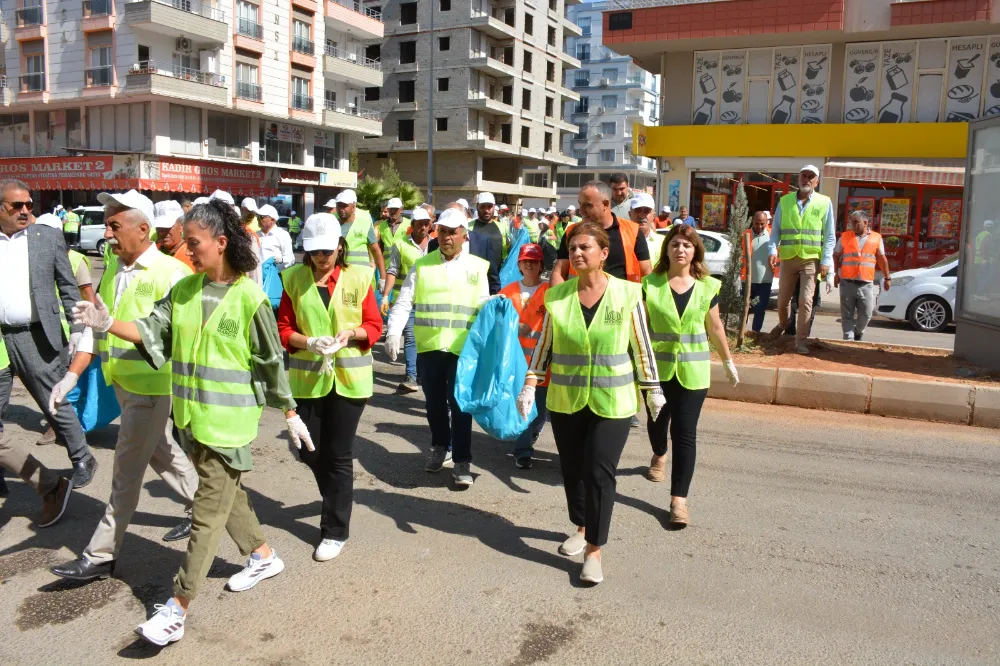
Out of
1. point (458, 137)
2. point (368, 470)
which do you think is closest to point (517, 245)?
point (368, 470)

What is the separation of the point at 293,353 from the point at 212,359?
0.89 meters

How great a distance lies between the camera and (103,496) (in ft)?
17.6

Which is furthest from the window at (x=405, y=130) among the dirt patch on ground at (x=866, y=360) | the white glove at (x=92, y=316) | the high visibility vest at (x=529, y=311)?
the white glove at (x=92, y=316)

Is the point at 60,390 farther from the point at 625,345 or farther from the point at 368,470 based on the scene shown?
the point at 625,345

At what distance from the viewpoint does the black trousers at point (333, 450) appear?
449 cm

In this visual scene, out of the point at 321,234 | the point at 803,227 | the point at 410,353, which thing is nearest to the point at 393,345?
the point at 321,234

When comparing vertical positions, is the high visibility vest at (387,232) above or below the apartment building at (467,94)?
below

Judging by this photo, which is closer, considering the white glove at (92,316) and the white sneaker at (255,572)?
the white glove at (92,316)

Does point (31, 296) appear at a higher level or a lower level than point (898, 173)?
lower

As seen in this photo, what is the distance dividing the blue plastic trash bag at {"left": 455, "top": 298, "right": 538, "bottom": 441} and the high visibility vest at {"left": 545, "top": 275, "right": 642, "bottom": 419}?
1337 millimetres

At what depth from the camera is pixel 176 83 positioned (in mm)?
37062

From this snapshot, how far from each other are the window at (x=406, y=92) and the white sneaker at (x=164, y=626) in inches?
2303

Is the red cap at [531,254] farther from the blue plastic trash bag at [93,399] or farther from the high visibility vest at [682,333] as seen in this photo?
the blue plastic trash bag at [93,399]

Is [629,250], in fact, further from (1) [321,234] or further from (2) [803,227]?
(2) [803,227]
